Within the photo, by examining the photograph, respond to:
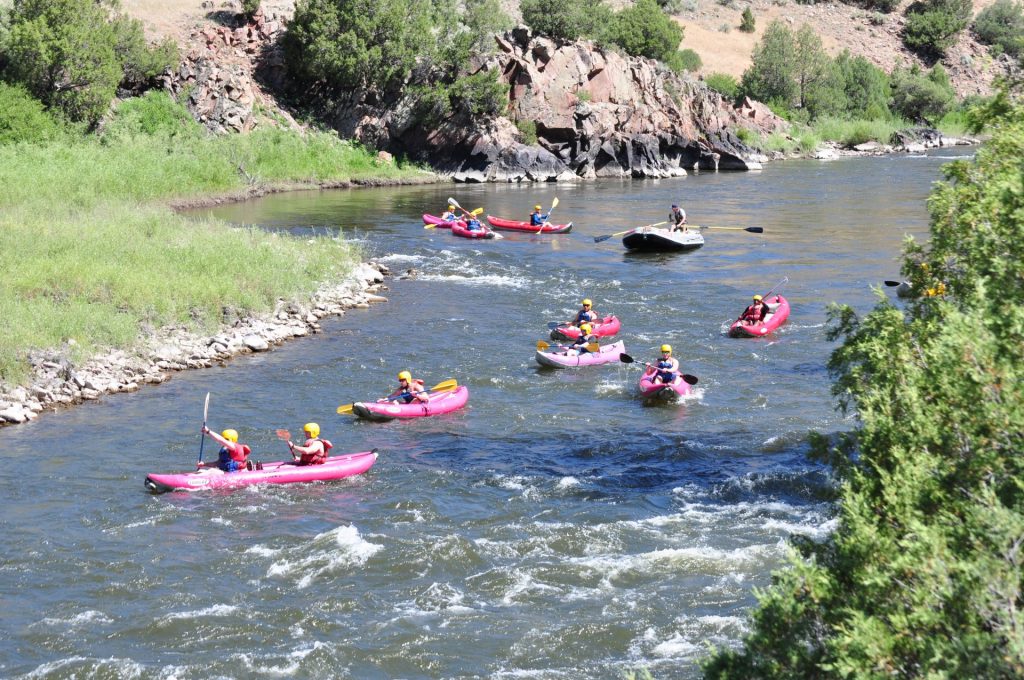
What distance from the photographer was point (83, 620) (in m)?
11.6

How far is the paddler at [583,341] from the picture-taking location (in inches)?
846

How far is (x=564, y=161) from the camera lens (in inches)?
2352

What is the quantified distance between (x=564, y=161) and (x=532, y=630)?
1964 inches

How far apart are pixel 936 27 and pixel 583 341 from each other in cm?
8846

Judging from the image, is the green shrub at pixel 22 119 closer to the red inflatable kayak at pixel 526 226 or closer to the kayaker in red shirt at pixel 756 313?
the red inflatable kayak at pixel 526 226

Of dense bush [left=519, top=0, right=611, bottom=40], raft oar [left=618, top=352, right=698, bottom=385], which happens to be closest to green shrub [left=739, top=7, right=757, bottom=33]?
dense bush [left=519, top=0, right=611, bottom=40]

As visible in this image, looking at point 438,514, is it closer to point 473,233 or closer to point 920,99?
point 473,233

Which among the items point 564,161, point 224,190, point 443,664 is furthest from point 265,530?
point 564,161

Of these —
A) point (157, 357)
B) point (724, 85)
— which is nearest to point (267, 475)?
point (157, 357)

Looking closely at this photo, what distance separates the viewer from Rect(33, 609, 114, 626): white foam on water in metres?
11.6

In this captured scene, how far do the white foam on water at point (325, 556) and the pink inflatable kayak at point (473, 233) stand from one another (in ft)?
77.7

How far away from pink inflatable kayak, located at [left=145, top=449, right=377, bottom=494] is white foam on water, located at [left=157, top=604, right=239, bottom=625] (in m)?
3.32

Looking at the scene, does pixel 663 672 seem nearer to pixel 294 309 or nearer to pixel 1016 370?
pixel 1016 370

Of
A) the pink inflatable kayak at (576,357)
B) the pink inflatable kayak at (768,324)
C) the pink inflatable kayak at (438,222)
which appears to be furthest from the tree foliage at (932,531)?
the pink inflatable kayak at (438,222)
